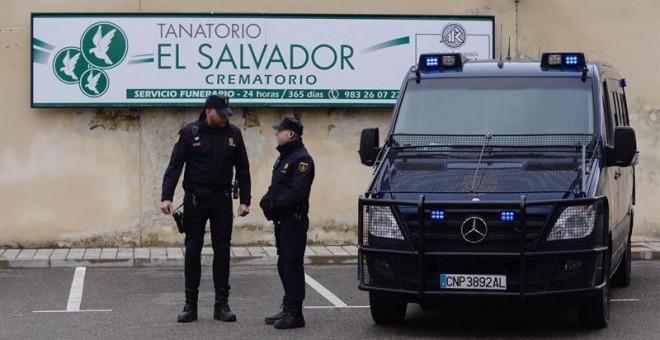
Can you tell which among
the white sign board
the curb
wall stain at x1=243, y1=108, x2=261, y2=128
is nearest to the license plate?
the curb

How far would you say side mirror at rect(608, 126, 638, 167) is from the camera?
1038 cm

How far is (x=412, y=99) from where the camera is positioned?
1123cm

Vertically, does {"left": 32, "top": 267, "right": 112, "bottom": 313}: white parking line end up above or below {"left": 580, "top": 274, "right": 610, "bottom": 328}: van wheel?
below

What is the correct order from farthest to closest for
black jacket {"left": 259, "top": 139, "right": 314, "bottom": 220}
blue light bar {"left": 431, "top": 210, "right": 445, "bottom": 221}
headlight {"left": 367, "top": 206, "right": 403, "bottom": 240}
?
black jacket {"left": 259, "top": 139, "right": 314, "bottom": 220} < headlight {"left": 367, "top": 206, "right": 403, "bottom": 240} < blue light bar {"left": 431, "top": 210, "right": 445, "bottom": 221}

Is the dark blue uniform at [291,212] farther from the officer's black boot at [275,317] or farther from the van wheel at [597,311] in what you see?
the van wheel at [597,311]

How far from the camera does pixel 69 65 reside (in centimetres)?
1683

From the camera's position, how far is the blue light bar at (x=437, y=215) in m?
9.45

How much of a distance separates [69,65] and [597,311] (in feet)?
30.4

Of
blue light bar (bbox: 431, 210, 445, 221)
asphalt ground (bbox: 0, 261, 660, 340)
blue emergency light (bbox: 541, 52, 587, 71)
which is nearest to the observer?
blue light bar (bbox: 431, 210, 445, 221)

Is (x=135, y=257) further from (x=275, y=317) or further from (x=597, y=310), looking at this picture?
(x=597, y=310)

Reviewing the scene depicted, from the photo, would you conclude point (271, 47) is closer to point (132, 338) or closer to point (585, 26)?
point (585, 26)

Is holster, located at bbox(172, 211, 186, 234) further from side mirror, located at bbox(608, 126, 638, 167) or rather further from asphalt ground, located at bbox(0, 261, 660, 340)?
side mirror, located at bbox(608, 126, 638, 167)

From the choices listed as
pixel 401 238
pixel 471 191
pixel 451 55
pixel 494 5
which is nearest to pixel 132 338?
pixel 401 238

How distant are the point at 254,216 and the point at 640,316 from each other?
7.49 metres
